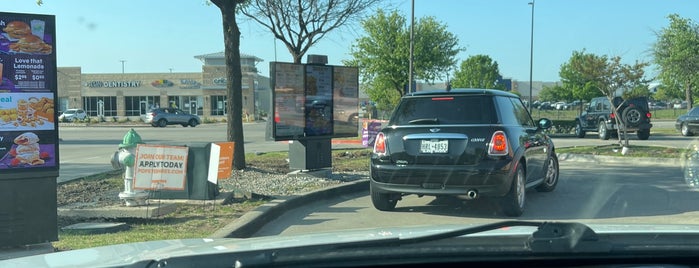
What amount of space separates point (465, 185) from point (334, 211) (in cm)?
202

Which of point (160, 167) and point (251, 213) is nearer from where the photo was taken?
point (251, 213)

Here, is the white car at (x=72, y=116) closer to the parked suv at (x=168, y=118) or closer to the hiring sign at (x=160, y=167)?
the parked suv at (x=168, y=118)

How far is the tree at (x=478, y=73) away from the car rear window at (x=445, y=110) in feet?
191

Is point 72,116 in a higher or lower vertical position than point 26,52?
lower

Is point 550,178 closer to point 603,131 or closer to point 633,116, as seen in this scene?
point 633,116

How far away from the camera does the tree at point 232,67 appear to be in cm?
1201

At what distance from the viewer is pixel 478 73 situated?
72.8m

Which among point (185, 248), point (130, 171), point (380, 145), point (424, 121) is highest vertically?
point (424, 121)

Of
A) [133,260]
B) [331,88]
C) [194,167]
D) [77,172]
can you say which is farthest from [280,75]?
[133,260]

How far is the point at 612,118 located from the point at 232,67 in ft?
56.7

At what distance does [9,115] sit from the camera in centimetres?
565

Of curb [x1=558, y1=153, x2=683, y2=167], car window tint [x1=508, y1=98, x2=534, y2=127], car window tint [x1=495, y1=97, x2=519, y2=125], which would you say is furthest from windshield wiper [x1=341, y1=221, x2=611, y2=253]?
curb [x1=558, y1=153, x2=683, y2=167]

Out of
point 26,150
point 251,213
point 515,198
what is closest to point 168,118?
point 251,213

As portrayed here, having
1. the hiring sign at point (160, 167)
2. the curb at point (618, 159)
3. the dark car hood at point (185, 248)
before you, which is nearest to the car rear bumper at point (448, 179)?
the hiring sign at point (160, 167)
